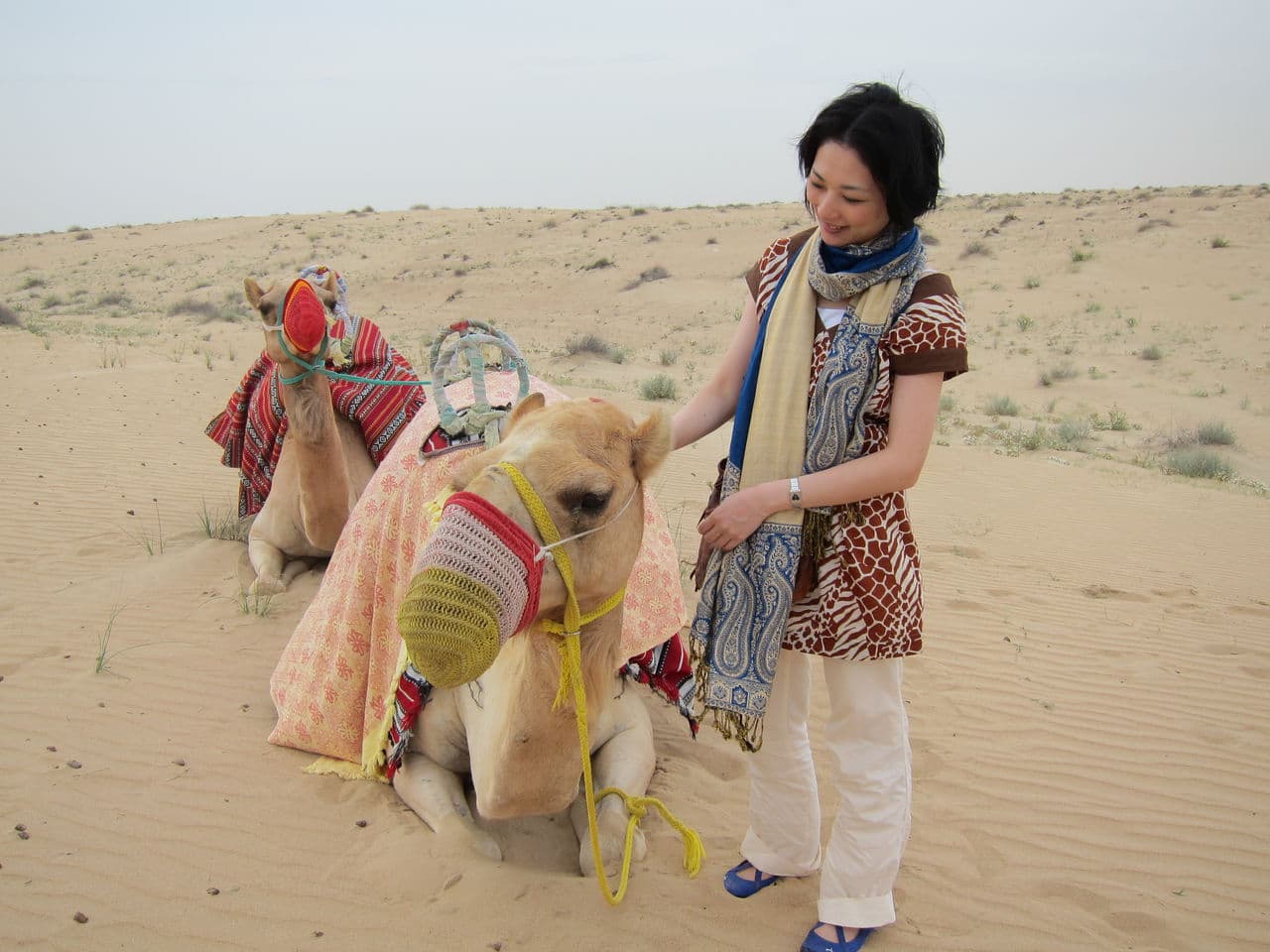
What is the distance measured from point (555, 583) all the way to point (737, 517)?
0.55 meters

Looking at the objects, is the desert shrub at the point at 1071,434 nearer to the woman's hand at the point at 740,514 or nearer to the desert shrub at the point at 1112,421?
the desert shrub at the point at 1112,421

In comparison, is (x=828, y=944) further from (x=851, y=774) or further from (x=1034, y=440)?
(x=1034, y=440)

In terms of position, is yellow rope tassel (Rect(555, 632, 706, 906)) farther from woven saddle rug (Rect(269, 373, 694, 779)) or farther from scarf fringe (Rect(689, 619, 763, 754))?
Answer: woven saddle rug (Rect(269, 373, 694, 779))

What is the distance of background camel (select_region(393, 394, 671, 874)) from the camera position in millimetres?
2281

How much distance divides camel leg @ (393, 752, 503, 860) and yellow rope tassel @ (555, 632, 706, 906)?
43 cm

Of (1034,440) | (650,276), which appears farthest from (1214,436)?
(650,276)

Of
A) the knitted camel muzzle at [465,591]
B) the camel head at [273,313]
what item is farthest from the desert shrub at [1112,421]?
the knitted camel muzzle at [465,591]

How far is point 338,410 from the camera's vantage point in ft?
19.5

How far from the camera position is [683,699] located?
12.6 ft

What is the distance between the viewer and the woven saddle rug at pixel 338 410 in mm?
5973

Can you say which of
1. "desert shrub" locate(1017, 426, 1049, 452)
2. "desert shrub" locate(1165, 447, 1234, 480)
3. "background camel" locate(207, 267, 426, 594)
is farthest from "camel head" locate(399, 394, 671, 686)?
"desert shrub" locate(1165, 447, 1234, 480)

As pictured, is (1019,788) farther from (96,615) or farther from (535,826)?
(96,615)

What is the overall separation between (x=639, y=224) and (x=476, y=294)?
12.0 metres

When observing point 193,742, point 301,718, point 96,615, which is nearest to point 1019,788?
point 301,718
